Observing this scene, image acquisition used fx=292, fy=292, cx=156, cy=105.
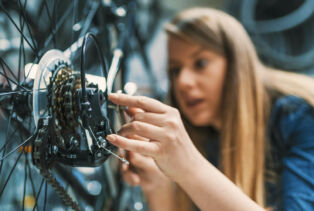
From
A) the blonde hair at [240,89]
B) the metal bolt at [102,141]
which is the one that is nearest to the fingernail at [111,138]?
the metal bolt at [102,141]

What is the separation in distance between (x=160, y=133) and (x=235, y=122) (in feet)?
0.96

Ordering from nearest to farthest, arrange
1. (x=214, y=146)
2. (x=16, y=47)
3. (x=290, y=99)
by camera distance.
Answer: (x=16, y=47) → (x=290, y=99) → (x=214, y=146)

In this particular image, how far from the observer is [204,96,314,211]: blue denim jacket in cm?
43

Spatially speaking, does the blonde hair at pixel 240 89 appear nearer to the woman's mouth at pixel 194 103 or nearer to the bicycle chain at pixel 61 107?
the woman's mouth at pixel 194 103

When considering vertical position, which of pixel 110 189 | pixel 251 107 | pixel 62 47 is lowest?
pixel 110 189

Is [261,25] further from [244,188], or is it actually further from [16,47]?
[16,47]

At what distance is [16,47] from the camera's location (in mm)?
470

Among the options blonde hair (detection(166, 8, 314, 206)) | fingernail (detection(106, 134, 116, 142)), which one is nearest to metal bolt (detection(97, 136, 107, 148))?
fingernail (detection(106, 134, 116, 142))

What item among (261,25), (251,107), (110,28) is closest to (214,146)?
(251,107)

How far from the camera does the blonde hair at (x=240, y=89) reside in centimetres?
53

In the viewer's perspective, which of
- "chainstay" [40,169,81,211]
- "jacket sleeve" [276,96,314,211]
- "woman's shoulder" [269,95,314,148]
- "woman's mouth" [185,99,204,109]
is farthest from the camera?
"woman's mouth" [185,99,204,109]

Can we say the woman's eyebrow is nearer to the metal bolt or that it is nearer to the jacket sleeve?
the jacket sleeve

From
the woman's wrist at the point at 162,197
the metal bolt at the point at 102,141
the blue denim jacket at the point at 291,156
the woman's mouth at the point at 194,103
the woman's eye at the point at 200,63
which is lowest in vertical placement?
the woman's wrist at the point at 162,197

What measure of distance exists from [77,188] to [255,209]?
0.29 metres
